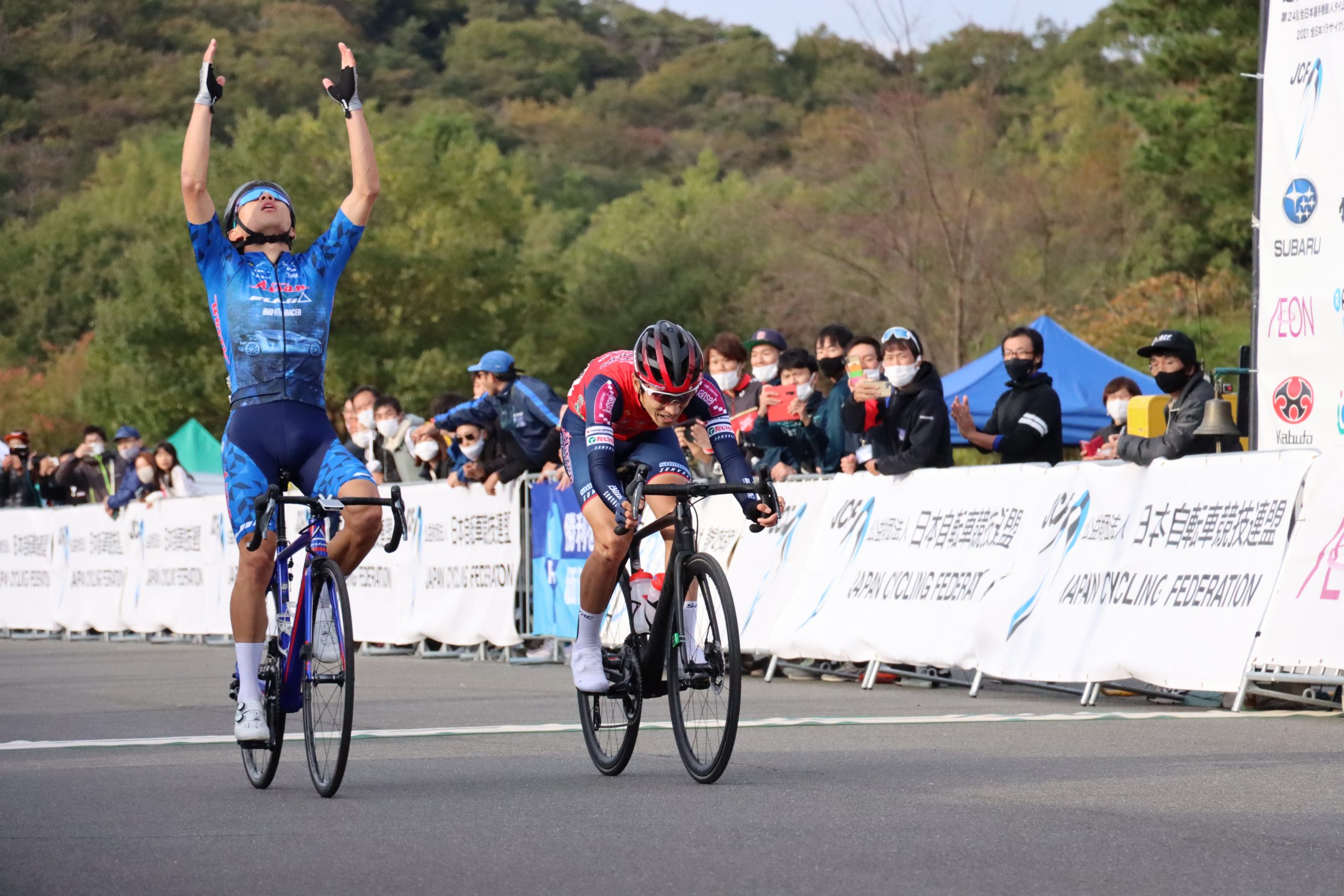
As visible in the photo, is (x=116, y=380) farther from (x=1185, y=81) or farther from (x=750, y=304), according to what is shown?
(x=1185, y=81)

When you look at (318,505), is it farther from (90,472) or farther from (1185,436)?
(90,472)

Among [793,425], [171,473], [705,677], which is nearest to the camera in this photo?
[705,677]

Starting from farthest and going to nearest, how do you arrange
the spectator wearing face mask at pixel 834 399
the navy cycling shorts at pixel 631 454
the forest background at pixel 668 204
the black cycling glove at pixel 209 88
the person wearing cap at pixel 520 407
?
the forest background at pixel 668 204, the person wearing cap at pixel 520 407, the spectator wearing face mask at pixel 834 399, the navy cycling shorts at pixel 631 454, the black cycling glove at pixel 209 88

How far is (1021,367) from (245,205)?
690 cm

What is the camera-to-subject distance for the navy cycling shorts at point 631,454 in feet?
26.5

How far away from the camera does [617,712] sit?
7902mm

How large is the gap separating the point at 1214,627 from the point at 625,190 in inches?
4247

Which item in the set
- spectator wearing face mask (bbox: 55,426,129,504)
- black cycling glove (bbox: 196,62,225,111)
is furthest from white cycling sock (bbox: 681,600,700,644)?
spectator wearing face mask (bbox: 55,426,129,504)

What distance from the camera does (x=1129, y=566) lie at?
35.9 ft

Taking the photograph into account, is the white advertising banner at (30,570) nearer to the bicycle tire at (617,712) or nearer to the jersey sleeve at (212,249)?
the jersey sleeve at (212,249)

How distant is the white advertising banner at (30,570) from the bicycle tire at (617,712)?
1761 centimetres

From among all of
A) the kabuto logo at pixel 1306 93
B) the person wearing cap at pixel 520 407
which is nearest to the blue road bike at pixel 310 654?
the kabuto logo at pixel 1306 93

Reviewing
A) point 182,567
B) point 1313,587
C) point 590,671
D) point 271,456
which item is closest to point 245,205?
point 271,456

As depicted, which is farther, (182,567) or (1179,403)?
(182,567)
